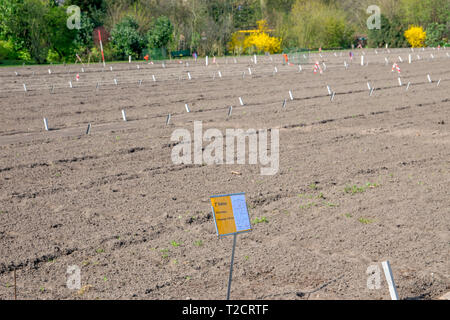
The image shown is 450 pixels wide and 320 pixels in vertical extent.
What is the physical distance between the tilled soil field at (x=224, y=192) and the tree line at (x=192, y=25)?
34575 millimetres

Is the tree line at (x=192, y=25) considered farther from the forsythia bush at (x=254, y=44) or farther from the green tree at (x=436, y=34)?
the forsythia bush at (x=254, y=44)

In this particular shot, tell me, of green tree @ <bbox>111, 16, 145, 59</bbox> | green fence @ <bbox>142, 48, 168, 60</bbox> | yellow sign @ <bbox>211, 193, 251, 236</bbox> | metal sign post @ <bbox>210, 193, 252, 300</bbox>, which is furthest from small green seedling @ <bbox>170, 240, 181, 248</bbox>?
green fence @ <bbox>142, 48, 168, 60</bbox>

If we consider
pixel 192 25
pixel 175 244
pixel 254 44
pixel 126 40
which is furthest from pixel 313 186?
pixel 192 25

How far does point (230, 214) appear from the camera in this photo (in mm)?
6035

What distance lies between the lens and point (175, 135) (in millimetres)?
16203

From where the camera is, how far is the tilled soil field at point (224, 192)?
22.3 ft

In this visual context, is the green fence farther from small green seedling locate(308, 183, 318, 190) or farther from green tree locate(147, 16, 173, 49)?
small green seedling locate(308, 183, 318, 190)

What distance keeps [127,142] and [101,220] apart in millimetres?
6645

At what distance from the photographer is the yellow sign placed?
591cm

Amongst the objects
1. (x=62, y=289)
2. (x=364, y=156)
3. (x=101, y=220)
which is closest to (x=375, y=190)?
(x=364, y=156)

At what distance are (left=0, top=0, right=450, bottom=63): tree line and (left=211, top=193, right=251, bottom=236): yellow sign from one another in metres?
50.4

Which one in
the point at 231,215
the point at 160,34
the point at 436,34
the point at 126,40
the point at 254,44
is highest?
the point at 160,34

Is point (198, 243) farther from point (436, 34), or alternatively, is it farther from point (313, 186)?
point (436, 34)

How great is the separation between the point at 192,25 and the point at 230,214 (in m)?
62.2
